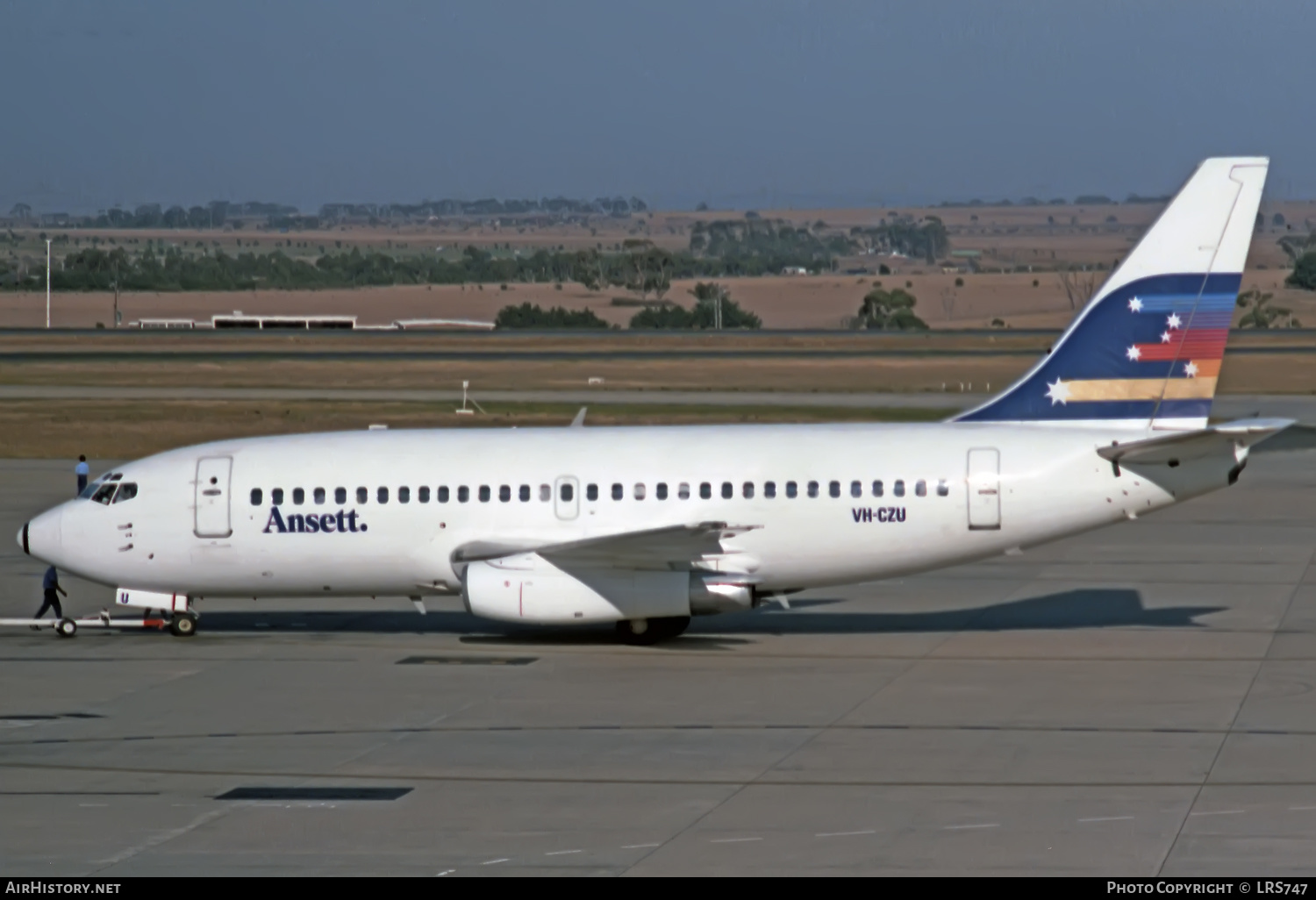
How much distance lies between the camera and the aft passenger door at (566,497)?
29016 millimetres

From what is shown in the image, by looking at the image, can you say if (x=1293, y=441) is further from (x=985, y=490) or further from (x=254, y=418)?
(x=985, y=490)

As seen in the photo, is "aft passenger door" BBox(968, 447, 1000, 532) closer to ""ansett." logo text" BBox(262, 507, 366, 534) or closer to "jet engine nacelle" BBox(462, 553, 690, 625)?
"jet engine nacelle" BBox(462, 553, 690, 625)

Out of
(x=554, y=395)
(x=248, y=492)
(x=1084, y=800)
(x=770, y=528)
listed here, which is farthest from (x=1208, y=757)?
(x=554, y=395)

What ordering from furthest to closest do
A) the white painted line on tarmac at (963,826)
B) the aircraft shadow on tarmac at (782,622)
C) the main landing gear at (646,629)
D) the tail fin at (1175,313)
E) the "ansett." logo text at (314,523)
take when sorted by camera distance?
the aircraft shadow on tarmac at (782,622) < the "ansett." logo text at (314,523) < the main landing gear at (646,629) < the tail fin at (1175,313) < the white painted line on tarmac at (963,826)

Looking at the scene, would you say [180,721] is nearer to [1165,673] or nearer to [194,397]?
[1165,673]

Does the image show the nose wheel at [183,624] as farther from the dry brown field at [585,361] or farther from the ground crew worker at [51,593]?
the dry brown field at [585,361]

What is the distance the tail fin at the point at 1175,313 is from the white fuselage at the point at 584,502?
64 cm

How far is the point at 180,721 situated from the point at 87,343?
98.0 meters

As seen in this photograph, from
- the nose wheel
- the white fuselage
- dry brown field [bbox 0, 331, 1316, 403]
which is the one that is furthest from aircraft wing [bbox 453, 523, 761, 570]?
dry brown field [bbox 0, 331, 1316, 403]

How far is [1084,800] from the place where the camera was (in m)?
18.8

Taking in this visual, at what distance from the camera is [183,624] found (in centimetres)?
3056

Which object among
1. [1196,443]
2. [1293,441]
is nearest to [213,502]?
[1196,443]

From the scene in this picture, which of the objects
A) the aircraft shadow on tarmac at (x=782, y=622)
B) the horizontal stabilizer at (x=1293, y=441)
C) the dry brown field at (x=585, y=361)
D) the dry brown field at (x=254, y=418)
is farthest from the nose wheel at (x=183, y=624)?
the dry brown field at (x=585, y=361)

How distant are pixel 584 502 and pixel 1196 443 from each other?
29.7 feet
